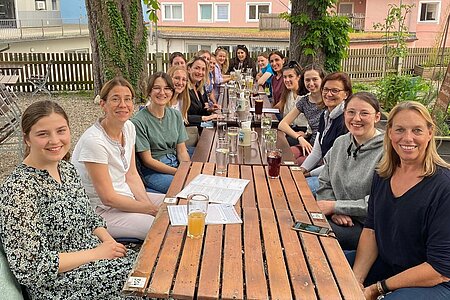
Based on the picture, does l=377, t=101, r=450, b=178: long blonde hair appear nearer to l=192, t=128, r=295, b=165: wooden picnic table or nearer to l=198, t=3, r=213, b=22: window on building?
l=192, t=128, r=295, b=165: wooden picnic table

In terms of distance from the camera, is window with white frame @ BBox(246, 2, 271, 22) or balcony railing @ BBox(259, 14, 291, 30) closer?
balcony railing @ BBox(259, 14, 291, 30)

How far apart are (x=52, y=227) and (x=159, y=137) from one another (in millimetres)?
1790

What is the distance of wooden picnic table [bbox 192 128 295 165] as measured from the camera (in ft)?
10.6

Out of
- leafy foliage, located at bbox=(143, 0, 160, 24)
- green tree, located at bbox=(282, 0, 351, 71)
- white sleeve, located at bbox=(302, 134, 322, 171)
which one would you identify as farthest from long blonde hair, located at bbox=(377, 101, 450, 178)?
green tree, located at bbox=(282, 0, 351, 71)

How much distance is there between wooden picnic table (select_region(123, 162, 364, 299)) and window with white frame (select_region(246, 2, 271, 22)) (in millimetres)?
22570

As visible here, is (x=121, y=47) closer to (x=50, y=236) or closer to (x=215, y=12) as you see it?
(x=50, y=236)

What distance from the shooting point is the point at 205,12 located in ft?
80.5

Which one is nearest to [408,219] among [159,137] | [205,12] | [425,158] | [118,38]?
[425,158]

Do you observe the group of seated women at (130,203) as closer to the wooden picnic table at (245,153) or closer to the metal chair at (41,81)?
the wooden picnic table at (245,153)

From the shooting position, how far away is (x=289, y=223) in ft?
7.11

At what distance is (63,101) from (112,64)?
198 cm

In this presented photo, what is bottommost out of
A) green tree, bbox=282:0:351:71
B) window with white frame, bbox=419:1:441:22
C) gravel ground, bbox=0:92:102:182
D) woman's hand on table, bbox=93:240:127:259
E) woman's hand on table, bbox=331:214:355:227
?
gravel ground, bbox=0:92:102:182

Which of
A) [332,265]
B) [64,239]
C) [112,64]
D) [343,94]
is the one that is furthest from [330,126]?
[112,64]

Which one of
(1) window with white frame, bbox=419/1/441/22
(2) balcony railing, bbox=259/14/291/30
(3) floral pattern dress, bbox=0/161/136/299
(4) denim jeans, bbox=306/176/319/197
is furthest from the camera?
(2) balcony railing, bbox=259/14/291/30
